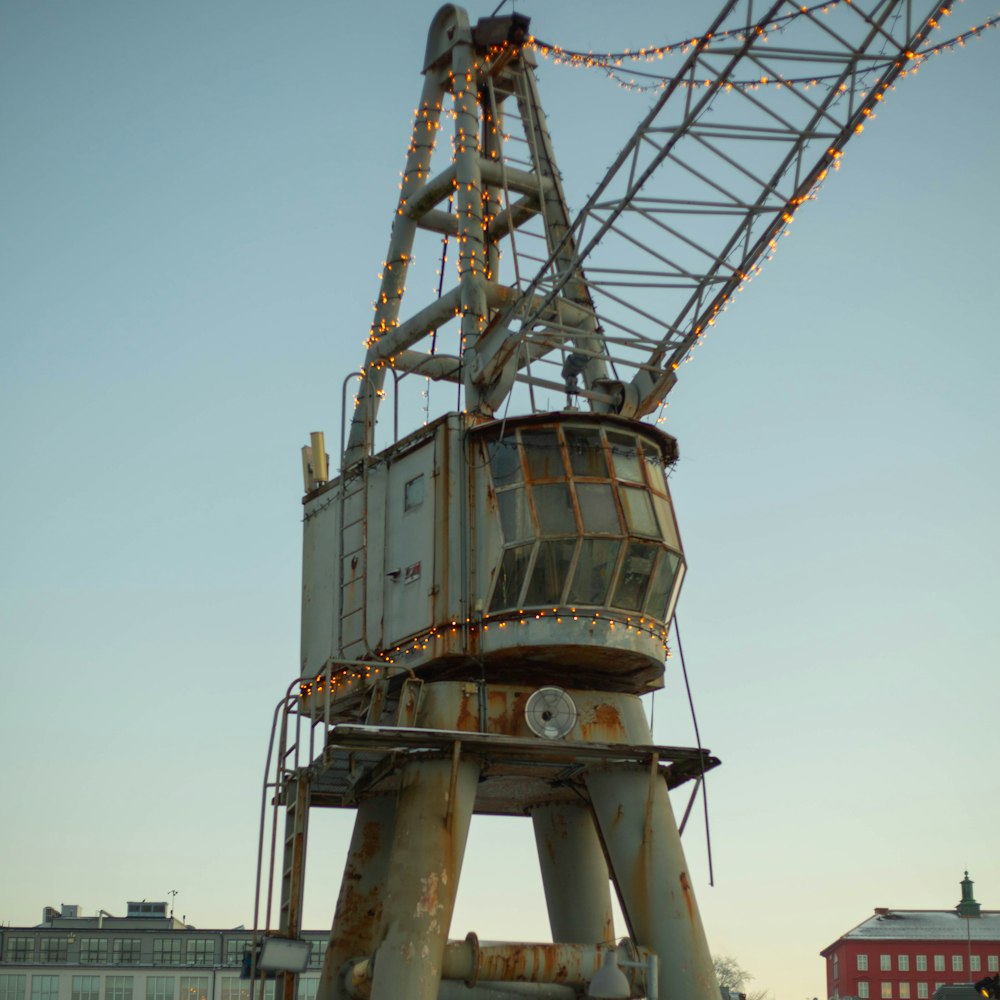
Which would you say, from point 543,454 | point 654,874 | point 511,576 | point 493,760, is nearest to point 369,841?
point 493,760

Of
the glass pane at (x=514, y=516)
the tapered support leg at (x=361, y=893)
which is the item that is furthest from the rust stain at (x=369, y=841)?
the glass pane at (x=514, y=516)

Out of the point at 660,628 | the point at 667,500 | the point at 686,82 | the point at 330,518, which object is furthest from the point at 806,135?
Result: the point at 330,518

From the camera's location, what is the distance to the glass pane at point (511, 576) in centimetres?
2775

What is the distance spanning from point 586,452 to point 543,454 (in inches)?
31.4

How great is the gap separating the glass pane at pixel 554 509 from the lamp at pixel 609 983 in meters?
7.48

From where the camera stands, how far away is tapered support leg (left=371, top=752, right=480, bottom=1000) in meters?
25.4

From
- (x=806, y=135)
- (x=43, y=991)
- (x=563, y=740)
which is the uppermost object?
(x=806, y=135)

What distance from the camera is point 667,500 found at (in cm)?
2978

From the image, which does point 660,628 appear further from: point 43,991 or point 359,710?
point 43,991

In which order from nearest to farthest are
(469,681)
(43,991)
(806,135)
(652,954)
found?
(652,954) → (469,681) → (806,135) → (43,991)

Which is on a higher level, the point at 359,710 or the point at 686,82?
the point at 686,82

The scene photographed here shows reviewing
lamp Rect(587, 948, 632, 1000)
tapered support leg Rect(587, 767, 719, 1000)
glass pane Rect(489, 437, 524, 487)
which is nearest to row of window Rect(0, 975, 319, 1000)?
tapered support leg Rect(587, 767, 719, 1000)

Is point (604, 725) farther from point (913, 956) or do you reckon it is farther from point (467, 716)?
point (913, 956)

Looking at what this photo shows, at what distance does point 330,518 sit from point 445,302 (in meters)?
5.09
